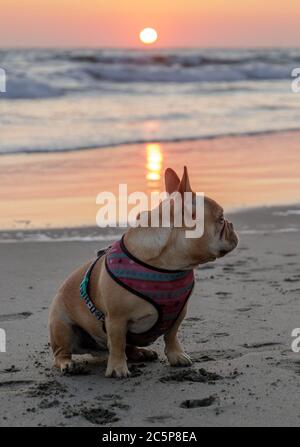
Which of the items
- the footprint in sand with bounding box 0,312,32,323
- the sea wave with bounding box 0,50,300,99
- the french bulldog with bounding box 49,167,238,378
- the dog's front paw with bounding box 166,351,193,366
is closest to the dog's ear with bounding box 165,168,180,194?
the french bulldog with bounding box 49,167,238,378

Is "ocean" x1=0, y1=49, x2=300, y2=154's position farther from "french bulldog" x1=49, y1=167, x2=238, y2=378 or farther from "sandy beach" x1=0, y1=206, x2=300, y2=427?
"french bulldog" x1=49, y1=167, x2=238, y2=378

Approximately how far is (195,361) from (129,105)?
1755cm

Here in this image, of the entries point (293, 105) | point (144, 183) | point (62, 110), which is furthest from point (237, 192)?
point (293, 105)

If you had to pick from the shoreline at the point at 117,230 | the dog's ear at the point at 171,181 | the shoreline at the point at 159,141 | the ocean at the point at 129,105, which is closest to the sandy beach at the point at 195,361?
the shoreline at the point at 117,230

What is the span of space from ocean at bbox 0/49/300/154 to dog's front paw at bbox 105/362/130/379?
9.37 meters

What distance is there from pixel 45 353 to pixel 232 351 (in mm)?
1103

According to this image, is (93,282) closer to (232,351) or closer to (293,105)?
(232,351)

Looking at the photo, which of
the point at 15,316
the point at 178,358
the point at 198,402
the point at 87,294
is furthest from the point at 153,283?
the point at 15,316

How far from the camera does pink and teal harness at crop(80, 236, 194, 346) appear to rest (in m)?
4.58

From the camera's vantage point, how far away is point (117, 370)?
4738mm

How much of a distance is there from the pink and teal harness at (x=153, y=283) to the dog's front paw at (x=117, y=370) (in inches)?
6.4

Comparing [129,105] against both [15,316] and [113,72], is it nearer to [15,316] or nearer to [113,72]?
[113,72]

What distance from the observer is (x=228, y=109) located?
21516 mm

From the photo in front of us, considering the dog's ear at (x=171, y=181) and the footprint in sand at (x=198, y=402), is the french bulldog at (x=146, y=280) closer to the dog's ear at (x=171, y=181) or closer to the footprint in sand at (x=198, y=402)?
the dog's ear at (x=171, y=181)
